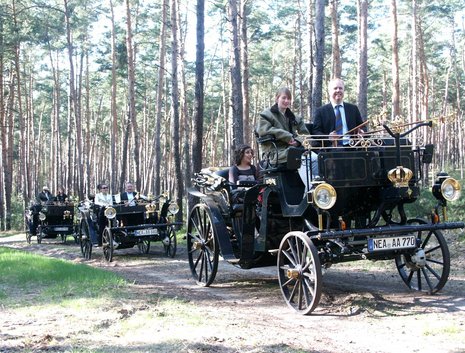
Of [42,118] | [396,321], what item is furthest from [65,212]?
[42,118]

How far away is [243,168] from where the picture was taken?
27.3ft

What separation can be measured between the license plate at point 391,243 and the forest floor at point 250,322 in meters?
0.66

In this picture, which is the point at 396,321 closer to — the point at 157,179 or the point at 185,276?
the point at 185,276

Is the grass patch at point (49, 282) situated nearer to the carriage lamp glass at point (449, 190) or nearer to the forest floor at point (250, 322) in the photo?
the forest floor at point (250, 322)

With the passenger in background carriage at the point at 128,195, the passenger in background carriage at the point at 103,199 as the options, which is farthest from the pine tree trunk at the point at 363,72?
the passenger in background carriage at the point at 103,199

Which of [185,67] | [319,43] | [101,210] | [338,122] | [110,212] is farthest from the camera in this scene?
[185,67]

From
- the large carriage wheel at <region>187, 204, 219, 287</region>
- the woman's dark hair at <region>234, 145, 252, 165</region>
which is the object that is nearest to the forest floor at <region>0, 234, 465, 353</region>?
the large carriage wheel at <region>187, 204, 219, 287</region>

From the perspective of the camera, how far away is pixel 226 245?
7582 mm

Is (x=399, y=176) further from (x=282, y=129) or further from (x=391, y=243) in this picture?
(x=282, y=129)

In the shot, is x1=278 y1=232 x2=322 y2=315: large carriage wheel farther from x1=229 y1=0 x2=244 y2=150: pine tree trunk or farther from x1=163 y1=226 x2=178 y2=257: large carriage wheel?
x1=229 y1=0 x2=244 y2=150: pine tree trunk

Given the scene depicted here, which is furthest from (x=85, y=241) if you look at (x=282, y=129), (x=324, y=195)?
(x=324, y=195)

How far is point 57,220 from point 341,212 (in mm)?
16231

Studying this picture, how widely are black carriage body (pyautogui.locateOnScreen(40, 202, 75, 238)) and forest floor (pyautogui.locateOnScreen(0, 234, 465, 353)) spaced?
501 inches

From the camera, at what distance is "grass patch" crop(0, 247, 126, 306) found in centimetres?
713
